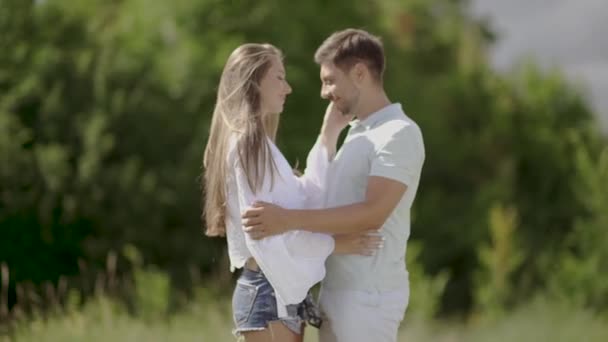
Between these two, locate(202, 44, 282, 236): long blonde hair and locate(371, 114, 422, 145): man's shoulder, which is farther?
locate(371, 114, 422, 145): man's shoulder

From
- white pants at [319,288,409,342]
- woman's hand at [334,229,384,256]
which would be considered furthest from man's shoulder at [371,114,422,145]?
→ white pants at [319,288,409,342]

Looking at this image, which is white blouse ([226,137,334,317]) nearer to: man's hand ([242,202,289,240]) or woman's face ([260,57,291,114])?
man's hand ([242,202,289,240])

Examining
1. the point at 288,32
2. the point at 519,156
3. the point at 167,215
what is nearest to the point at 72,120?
the point at 167,215

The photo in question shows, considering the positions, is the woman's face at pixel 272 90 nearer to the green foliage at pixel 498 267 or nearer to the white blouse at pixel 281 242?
the white blouse at pixel 281 242

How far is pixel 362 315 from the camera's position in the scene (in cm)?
434

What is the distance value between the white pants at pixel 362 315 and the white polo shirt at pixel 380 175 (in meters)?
0.03

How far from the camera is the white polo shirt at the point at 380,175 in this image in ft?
14.2

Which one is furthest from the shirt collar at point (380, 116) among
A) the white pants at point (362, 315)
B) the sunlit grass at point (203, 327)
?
the sunlit grass at point (203, 327)

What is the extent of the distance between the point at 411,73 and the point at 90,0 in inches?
328

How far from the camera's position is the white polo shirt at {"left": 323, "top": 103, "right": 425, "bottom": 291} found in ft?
14.2

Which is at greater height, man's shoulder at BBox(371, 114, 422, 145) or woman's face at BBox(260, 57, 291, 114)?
woman's face at BBox(260, 57, 291, 114)

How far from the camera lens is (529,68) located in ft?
98.8

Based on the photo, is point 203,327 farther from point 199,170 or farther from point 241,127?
point 199,170

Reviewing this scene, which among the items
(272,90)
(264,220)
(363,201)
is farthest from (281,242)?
(272,90)
